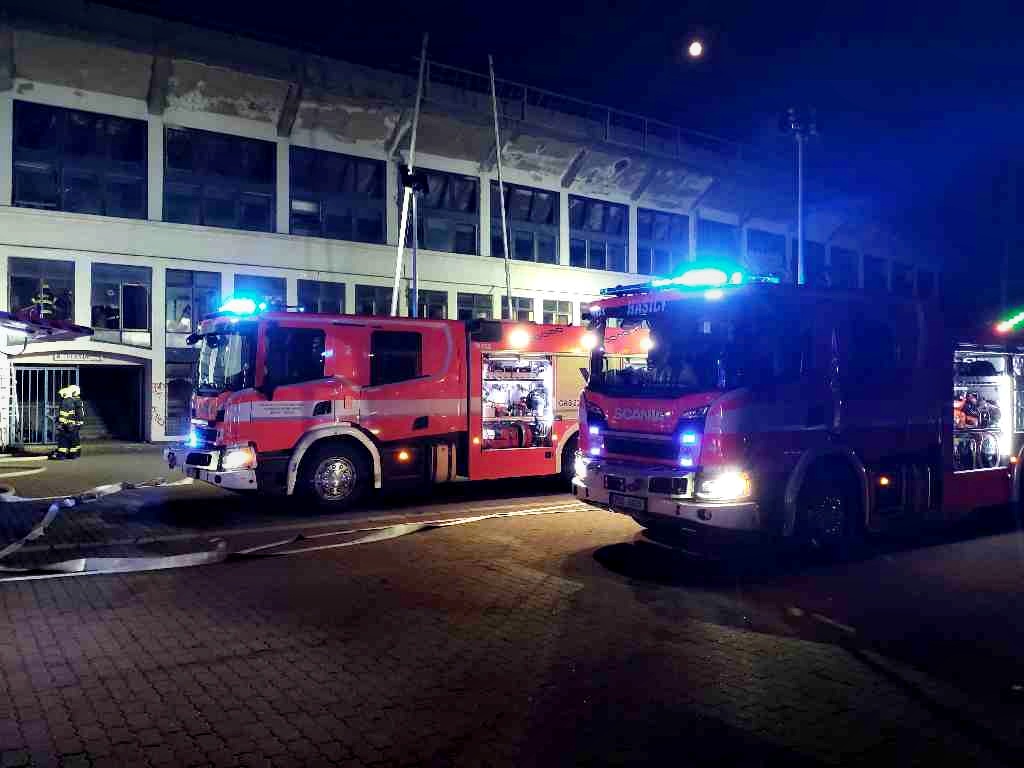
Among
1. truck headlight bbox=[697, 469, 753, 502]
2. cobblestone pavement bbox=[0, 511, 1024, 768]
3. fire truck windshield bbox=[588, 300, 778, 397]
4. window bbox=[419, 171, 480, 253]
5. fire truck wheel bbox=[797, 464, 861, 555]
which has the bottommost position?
cobblestone pavement bbox=[0, 511, 1024, 768]

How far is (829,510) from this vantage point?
8.55m

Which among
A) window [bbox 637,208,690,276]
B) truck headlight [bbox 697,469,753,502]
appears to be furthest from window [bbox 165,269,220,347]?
truck headlight [bbox 697,469,753,502]

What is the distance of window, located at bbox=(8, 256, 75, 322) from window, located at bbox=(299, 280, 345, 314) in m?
6.84

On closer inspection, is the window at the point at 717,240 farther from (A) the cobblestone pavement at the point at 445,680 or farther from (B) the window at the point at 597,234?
(A) the cobblestone pavement at the point at 445,680

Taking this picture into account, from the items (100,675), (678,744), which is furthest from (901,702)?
(100,675)

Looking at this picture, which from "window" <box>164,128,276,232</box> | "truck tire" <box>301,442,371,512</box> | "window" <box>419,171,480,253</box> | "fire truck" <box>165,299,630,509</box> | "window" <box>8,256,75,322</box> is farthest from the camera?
"window" <box>419,171,480,253</box>

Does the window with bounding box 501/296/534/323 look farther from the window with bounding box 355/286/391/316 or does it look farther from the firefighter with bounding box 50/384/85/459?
the firefighter with bounding box 50/384/85/459

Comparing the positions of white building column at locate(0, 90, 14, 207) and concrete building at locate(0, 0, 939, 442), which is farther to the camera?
concrete building at locate(0, 0, 939, 442)

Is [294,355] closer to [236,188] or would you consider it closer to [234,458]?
[234,458]

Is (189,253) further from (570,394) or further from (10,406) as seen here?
(570,394)

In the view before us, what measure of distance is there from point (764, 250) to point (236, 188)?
26661mm

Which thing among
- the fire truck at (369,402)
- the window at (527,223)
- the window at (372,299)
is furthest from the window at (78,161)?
the fire truck at (369,402)

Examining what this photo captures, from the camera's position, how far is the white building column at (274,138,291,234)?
26.6m

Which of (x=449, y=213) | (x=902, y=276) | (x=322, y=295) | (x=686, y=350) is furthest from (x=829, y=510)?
(x=902, y=276)
